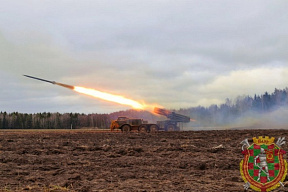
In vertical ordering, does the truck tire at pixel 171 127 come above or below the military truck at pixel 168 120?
below

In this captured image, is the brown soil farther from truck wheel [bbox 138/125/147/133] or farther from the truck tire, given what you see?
the truck tire

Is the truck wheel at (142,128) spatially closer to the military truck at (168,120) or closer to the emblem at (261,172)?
the military truck at (168,120)

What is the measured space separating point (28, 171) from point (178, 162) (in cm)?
648

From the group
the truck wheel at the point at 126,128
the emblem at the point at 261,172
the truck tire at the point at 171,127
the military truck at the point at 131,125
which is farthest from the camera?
the truck tire at the point at 171,127

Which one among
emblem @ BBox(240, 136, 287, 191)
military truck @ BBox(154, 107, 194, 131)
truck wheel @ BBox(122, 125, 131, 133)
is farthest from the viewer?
military truck @ BBox(154, 107, 194, 131)

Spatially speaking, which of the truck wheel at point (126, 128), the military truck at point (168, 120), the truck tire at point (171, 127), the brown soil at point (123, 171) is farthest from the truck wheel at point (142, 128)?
the brown soil at point (123, 171)

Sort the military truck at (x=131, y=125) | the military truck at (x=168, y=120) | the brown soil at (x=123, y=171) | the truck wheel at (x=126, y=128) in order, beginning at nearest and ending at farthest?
the brown soil at (x=123, y=171) → the truck wheel at (x=126, y=128) → the military truck at (x=131, y=125) → the military truck at (x=168, y=120)

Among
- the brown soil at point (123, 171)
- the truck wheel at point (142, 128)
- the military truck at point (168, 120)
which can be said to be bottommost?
the brown soil at point (123, 171)

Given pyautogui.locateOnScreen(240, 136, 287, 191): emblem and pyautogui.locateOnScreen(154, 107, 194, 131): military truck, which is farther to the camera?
pyautogui.locateOnScreen(154, 107, 194, 131): military truck

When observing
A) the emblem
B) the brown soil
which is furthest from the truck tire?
the emblem

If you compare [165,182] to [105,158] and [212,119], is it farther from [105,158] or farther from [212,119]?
[212,119]

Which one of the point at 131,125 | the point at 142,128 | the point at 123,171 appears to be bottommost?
the point at 123,171

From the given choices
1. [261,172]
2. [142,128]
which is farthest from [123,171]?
[142,128]

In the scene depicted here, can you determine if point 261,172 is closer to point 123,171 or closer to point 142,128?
point 123,171
